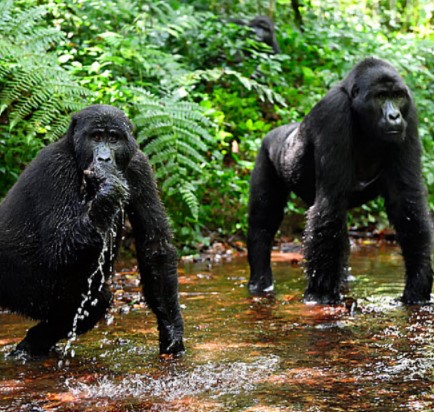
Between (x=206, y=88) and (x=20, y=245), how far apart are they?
309 inches

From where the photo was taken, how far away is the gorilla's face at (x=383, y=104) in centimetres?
577

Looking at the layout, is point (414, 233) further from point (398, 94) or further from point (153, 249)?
point (153, 249)

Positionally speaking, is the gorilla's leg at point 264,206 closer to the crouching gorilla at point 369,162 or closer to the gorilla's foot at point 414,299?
the crouching gorilla at point 369,162

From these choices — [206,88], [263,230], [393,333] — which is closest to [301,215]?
[206,88]

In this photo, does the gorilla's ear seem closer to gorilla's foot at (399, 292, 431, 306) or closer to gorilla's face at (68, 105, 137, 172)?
gorilla's foot at (399, 292, 431, 306)

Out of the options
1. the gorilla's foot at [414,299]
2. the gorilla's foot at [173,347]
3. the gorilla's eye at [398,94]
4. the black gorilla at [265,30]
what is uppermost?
the black gorilla at [265,30]

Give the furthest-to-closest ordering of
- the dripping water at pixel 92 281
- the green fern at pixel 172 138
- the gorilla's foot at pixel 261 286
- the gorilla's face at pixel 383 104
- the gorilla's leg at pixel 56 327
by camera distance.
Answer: the green fern at pixel 172 138 < the gorilla's foot at pixel 261 286 < the gorilla's face at pixel 383 104 < the gorilla's leg at pixel 56 327 < the dripping water at pixel 92 281

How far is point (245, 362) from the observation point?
3971 millimetres

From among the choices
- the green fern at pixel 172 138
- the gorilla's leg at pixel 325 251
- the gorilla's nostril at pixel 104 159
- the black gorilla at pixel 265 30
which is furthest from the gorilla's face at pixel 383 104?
the black gorilla at pixel 265 30

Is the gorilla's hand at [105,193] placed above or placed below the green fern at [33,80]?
below

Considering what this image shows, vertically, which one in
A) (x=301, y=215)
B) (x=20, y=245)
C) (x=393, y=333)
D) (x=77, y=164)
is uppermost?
(x=77, y=164)

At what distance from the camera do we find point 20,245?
432 cm

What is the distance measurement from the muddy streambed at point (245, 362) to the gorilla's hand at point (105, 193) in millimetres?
836

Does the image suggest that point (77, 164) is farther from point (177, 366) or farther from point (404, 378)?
point (404, 378)
